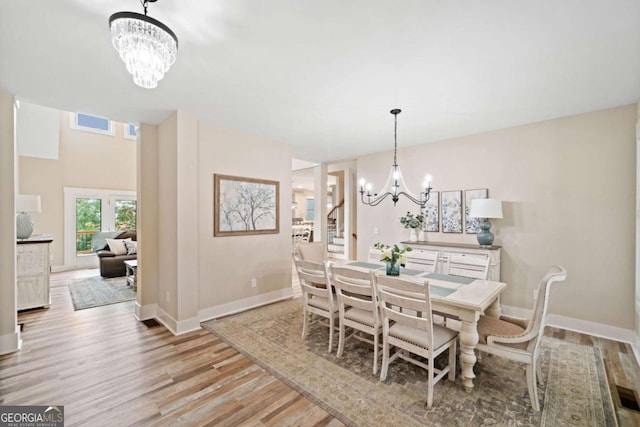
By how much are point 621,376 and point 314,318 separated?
2977 millimetres

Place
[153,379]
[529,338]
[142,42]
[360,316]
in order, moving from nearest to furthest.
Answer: [142,42], [529,338], [153,379], [360,316]

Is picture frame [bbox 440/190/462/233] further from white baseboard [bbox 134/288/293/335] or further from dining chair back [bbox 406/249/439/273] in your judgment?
white baseboard [bbox 134/288/293/335]

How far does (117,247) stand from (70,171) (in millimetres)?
2585

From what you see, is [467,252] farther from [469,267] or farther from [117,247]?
[117,247]

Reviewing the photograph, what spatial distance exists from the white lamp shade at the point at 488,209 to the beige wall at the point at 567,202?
312mm

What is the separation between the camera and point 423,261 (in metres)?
3.39

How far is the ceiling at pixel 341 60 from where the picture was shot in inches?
64.2

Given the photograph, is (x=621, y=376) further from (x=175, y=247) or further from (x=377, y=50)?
(x=175, y=247)

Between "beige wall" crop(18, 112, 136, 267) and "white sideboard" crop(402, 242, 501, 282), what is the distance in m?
8.17

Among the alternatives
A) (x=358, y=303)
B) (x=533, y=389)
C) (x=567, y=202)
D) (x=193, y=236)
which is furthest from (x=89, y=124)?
(x=567, y=202)

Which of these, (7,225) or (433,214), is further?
(433,214)

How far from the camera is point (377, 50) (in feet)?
6.57

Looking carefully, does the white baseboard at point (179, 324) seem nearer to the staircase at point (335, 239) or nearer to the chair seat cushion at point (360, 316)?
the chair seat cushion at point (360, 316)

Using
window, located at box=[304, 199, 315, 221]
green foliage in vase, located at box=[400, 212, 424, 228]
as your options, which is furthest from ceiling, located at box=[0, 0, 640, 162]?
window, located at box=[304, 199, 315, 221]
